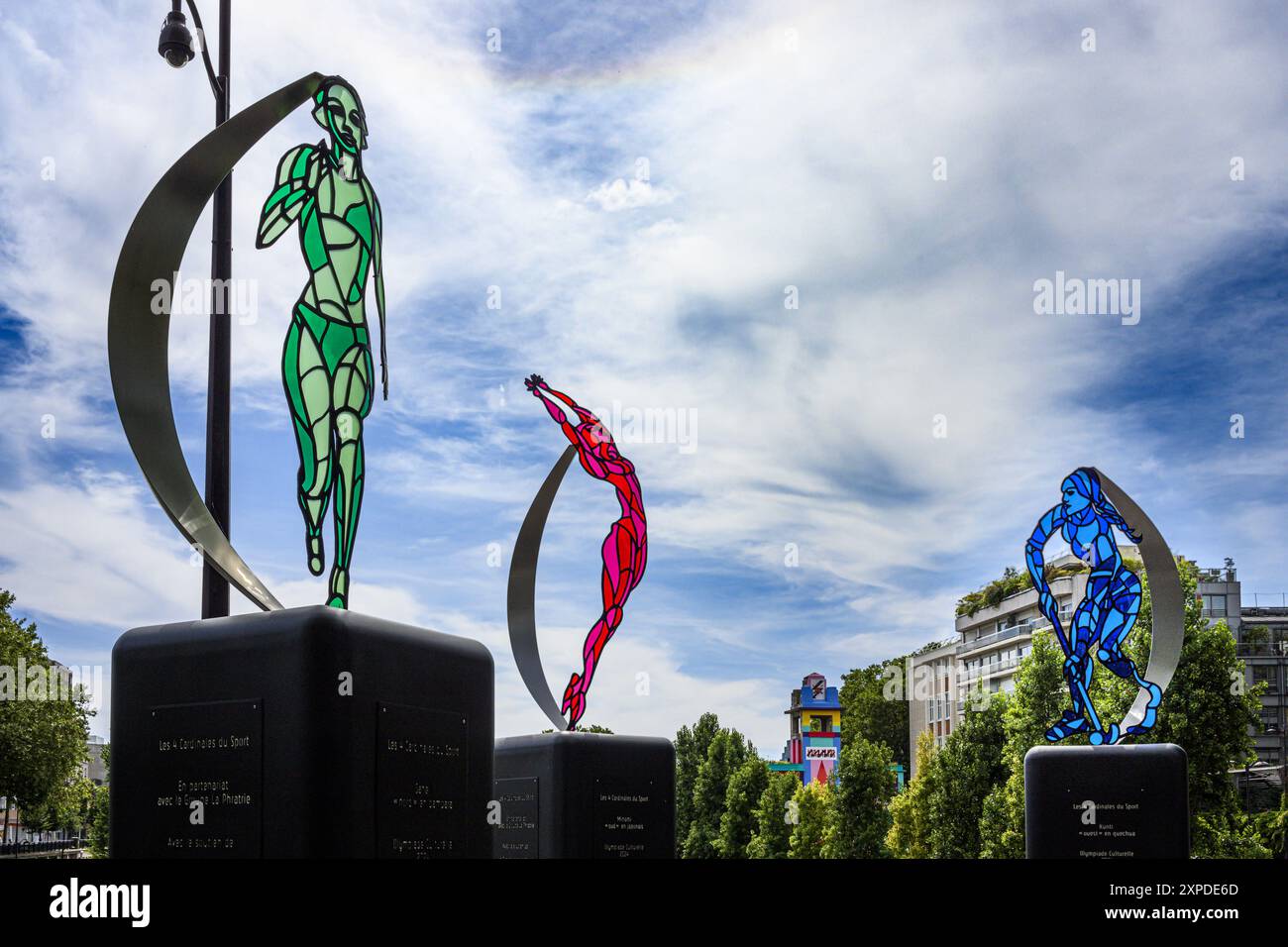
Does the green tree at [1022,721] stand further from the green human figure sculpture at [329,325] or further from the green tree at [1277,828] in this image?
the green human figure sculpture at [329,325]

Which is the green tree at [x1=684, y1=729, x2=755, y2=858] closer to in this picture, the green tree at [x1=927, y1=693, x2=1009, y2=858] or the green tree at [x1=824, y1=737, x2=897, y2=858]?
the green tree at [x1=824, y1=737, x2=897, y2=858]

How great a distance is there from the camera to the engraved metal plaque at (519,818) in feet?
40.7

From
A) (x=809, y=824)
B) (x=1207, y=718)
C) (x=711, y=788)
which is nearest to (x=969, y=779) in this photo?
(x=1207, y=718)

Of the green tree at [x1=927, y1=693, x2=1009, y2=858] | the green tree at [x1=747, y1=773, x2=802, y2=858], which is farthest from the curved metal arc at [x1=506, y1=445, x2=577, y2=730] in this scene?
the green tree at [x1=747, y1=773, x2=802, y2=858]

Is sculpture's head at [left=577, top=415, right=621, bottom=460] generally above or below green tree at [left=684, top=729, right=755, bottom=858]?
above

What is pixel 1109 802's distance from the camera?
14.5 metres

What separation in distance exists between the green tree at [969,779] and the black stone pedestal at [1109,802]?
25222mm

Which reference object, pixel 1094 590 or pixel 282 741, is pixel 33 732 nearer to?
pixel 1094 590

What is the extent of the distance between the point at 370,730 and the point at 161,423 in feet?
6.47

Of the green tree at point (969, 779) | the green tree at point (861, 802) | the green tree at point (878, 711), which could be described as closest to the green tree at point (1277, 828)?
the green tree at point (969, 779)

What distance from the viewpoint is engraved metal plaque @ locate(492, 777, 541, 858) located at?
488 inches

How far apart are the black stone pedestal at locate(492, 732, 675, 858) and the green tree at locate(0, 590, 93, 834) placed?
100.0 feet

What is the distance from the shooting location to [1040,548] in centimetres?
1569
